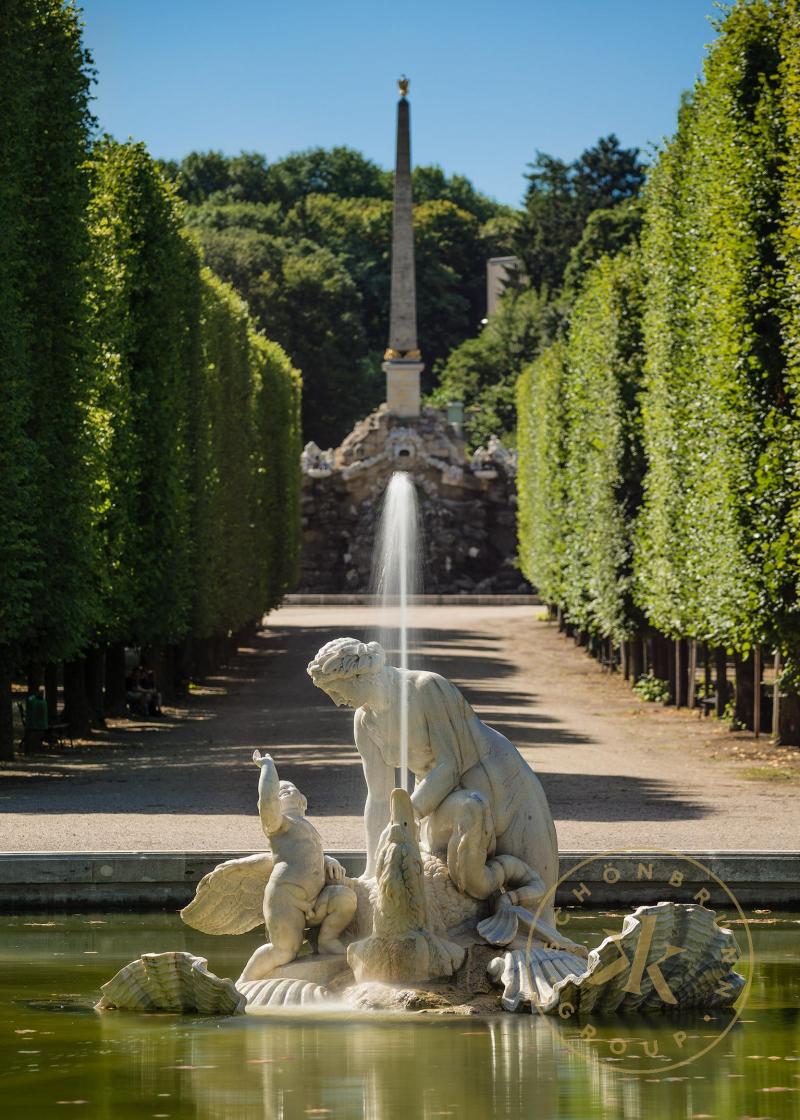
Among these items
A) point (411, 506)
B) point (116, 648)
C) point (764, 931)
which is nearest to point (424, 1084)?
point (764, 931)

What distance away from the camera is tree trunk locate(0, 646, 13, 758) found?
2241cm

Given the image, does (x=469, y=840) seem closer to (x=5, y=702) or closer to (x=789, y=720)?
(x=5, y=702)

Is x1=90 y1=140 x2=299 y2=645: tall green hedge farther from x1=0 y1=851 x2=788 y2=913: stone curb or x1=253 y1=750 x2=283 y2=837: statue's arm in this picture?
x1=253 y1=750 x2=283 y2=837: statue's arm

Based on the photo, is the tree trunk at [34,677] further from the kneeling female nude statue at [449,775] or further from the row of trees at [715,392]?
the kneeling female nude statue at [449,775]

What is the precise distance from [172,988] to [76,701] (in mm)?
17230

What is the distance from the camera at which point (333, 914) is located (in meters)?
9.73

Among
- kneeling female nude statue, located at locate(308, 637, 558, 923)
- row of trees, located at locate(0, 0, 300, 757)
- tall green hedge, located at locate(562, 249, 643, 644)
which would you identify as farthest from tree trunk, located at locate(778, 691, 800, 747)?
kneeling female nude statue, located at locate(308, 637, 558, 923)

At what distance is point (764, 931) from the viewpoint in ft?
37.1

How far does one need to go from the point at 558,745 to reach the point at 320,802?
7207 millimetres

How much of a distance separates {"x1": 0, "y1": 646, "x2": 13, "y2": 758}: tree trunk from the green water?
12.5 meters

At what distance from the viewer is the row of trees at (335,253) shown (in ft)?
326

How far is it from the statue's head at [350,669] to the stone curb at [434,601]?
63936mm

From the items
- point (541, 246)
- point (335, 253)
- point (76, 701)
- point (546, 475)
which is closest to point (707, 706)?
point (76, 701)

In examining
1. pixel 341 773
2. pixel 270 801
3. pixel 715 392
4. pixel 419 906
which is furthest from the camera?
pixel 715 392
